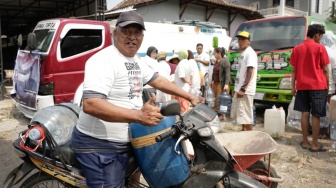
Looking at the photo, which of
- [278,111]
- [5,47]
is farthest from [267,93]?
[5,47]

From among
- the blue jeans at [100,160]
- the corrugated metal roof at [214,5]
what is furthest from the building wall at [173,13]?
the blue jeans at [100,160]

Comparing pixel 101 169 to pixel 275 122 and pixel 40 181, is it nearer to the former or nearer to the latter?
pixel 40 181

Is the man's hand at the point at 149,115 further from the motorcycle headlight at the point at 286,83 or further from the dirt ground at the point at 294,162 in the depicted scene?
the motorcycle headlight at the point at 286,83

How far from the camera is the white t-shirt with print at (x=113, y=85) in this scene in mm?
1852

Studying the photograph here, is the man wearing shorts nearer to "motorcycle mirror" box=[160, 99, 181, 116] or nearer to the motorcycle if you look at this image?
the motorcycle

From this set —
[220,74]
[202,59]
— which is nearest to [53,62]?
[220,74]

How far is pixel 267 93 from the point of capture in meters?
6.71

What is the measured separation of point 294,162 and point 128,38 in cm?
343

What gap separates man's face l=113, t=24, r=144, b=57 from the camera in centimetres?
201

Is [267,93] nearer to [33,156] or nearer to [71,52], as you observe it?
[71,52]

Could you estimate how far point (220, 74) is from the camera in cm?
708

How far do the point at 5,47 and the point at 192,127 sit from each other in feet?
61.8

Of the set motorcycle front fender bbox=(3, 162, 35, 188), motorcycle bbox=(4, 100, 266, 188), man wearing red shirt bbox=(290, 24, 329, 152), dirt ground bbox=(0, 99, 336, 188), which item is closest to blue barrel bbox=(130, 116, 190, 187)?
motorcycle bbox=(4, 100, 266, 188)

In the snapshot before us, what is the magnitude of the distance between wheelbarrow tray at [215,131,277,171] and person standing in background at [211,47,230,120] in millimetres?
4204
